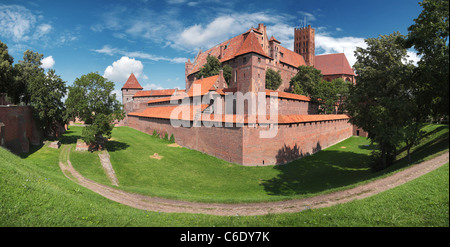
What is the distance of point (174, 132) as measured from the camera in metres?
33.3

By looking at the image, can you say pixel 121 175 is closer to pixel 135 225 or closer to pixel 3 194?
pixel 3 194

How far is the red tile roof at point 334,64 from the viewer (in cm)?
6044

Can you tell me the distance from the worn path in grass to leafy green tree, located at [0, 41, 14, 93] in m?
20.0

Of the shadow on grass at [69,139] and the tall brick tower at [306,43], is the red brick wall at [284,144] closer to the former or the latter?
the shadow on grass at [69,139]

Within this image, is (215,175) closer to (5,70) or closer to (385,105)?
(385,105)

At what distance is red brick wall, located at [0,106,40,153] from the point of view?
18250 mm

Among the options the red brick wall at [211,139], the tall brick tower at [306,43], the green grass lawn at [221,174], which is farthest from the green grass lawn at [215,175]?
the tall brick tower at [306,43]

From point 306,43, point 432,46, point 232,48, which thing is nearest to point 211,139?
point 432,46

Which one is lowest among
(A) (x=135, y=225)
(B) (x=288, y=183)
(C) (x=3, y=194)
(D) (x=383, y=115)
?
(B) (x=288, y=183)

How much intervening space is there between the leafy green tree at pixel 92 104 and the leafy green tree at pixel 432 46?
81.4ft

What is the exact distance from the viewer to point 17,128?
2000cm

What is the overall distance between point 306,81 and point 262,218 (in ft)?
144
